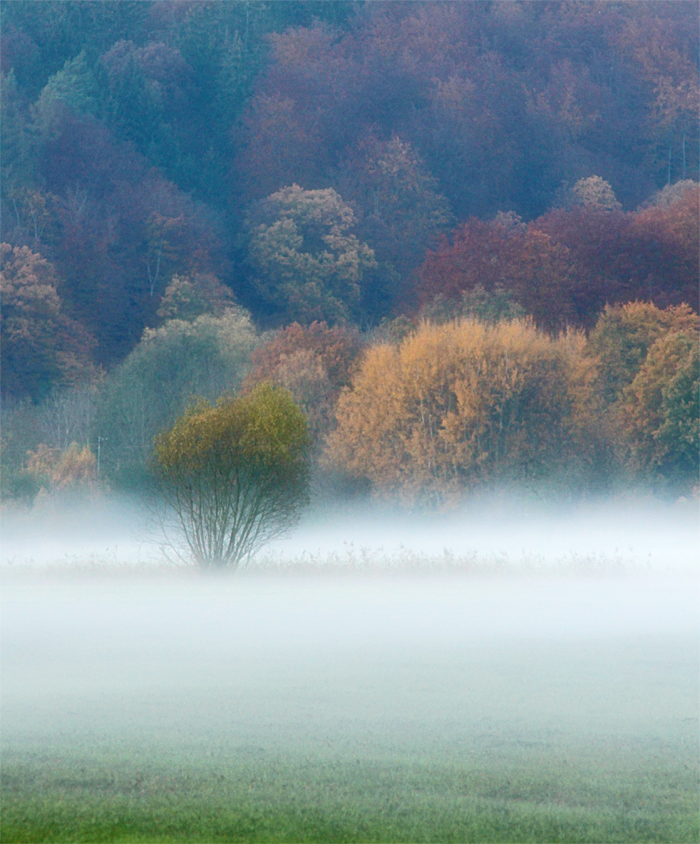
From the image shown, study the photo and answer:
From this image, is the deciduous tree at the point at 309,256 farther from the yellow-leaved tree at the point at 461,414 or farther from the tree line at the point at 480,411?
the yellow-leaved tree at the point at 461,414

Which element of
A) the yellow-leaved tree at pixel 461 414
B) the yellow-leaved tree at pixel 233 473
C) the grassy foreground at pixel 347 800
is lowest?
the grassy foreground at pixel 347 800

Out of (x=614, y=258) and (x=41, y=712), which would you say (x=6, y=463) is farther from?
(x=41, y=712)

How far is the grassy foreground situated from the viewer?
24.2 feet

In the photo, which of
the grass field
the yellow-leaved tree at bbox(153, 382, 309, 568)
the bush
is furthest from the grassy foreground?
the bush

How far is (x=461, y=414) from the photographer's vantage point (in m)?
32.9

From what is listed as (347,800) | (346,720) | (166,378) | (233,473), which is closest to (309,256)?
(166,378)

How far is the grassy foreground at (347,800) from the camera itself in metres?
7.37

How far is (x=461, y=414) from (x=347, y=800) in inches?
1000

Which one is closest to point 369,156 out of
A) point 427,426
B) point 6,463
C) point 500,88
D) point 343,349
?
point 500,88

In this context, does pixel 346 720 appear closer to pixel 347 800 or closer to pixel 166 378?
pixel 347 800

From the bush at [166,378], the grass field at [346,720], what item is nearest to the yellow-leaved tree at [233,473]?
the grass field at [346,720]

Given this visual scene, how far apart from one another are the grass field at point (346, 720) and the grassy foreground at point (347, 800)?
0.02 m

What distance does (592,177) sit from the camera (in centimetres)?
6359

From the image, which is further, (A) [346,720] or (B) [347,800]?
(A) [346,720]
